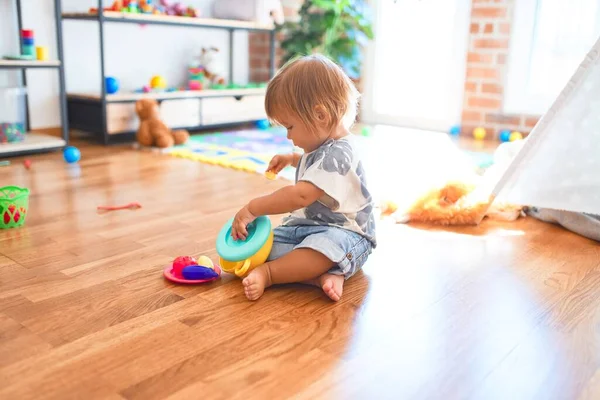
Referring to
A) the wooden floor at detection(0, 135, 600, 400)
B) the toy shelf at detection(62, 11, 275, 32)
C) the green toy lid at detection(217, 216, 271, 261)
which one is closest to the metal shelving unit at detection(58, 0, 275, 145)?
the toy shelf at detection(62, 11, 275, 32)

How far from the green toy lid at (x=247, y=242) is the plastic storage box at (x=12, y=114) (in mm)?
1612

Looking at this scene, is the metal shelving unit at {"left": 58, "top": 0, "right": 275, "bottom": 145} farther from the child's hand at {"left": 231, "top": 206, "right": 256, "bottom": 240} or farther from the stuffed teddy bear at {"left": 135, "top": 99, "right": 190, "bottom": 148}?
the child's hand at {"left": 231, "top": 206, "right": 256, "bottom": 240}

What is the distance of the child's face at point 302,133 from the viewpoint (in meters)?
1.17

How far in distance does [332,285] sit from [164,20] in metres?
2.08

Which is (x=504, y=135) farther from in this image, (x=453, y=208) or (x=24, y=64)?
(x=24, y=64)

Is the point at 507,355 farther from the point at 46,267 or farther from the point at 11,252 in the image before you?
the point at 11,252

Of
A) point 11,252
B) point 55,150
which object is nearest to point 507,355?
point 11,252

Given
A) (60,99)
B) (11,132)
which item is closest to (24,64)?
(60,99)

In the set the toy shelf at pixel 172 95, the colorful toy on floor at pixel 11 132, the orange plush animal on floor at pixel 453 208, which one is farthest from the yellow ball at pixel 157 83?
the orange plush animal on floor at pixel 453 208

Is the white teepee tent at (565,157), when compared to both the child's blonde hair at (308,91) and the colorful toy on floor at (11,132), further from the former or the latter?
the colorful toy on floor at (11,132)

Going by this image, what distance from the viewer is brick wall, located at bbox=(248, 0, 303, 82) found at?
3.77 metres

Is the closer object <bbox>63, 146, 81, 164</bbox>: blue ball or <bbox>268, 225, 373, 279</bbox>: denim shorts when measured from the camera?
<bbox>268, 225, 373, 279</bbox>: denim shorts

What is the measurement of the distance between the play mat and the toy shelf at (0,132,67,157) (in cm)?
45

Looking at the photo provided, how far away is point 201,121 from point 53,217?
4.94ft
